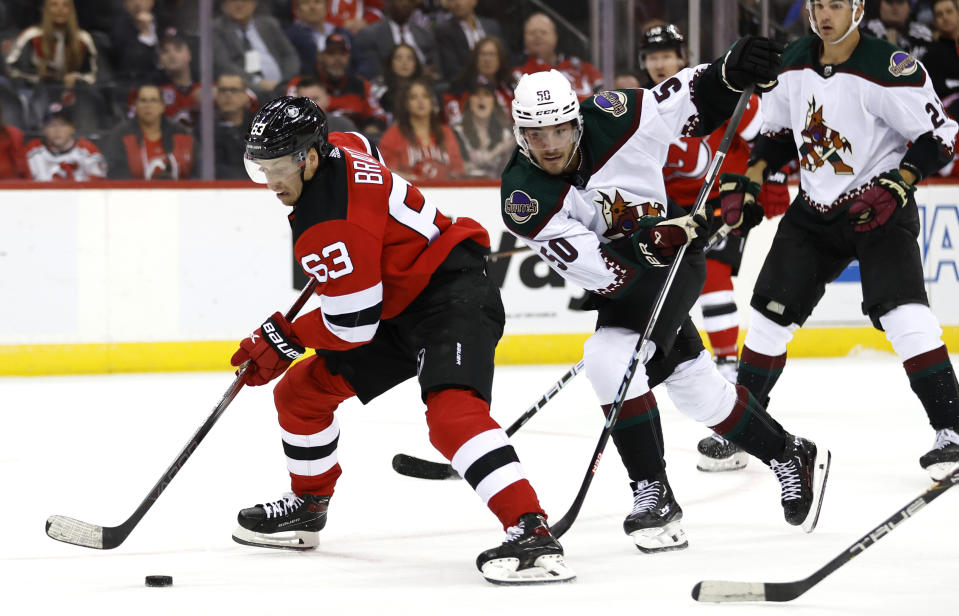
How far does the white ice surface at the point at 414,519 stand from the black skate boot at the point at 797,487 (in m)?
0.04

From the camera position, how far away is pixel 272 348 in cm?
263

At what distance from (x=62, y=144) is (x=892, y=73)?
157 inches

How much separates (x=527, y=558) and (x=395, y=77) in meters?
4.36

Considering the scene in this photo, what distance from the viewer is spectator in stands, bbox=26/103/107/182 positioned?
589cm

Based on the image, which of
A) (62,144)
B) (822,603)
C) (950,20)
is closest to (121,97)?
(62,144)

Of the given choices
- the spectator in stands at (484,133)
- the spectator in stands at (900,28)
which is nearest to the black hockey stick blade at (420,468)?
the spectator in stands at (484,133)

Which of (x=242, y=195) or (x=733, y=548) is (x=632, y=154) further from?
(x=242, y=195)

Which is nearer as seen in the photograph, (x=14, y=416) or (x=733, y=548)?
(x=733, y=548)

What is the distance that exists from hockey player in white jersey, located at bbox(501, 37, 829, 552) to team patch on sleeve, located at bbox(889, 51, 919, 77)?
2.38 feet

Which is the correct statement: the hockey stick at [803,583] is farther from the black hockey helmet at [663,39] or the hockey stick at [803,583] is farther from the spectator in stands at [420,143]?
the spectator in stands at [420,143]

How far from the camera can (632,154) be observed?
8.83 feet

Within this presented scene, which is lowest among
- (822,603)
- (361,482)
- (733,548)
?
(361,482)

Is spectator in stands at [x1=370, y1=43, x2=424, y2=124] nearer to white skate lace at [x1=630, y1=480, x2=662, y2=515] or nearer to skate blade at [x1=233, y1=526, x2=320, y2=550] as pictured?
skate blade at [x1=233, y1=526, x2=320, y2=550]

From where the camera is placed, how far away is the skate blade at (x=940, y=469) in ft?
10.7
